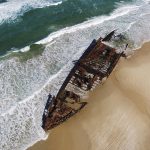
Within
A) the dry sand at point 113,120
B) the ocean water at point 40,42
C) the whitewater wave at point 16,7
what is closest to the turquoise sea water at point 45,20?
the ocean water at point 40,42

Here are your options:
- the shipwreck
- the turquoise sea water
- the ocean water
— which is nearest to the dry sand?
the shipwreck

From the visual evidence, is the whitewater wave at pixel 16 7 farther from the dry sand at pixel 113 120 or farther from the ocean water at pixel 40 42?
the dry sand at pixel 113 120

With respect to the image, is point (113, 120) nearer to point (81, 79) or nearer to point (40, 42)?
point (81, 79)

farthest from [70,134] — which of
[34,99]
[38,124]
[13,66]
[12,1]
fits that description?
[12,1]

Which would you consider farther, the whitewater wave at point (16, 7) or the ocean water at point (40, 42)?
the whitewater wave at point (16, 7)

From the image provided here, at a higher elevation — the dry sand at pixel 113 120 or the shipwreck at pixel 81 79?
the shipwreck at pixel 81 79

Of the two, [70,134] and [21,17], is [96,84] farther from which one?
[21,17]

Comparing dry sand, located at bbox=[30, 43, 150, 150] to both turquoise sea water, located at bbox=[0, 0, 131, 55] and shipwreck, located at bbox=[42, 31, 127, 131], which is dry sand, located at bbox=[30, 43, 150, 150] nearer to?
shipwreck, located at bbox=[42, 31, 127, 131]

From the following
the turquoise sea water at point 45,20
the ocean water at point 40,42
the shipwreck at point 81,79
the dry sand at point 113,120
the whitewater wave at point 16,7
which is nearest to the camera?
the dry sand at point 113,120
